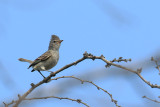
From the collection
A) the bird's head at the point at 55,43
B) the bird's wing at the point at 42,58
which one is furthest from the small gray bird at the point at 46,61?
the bird's head at the point at 55,43

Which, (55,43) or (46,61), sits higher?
(55,43)

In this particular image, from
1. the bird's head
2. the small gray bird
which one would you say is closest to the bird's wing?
the small gray bird

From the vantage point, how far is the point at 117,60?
10.8 feet

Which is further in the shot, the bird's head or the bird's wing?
the bird's head

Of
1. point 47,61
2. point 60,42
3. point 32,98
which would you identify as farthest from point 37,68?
point 32,98

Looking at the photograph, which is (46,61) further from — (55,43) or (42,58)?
(55,43)

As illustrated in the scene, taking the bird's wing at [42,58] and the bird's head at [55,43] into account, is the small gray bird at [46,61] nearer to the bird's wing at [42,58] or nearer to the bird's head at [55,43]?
the bird's wing at [42,58]

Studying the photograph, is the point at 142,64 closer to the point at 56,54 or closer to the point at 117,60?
the point at 117,60

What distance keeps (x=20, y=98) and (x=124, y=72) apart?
1574mm

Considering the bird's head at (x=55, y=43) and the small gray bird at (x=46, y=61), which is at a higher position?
the bird's head at (x=55, y=43)

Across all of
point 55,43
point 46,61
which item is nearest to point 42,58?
point 46,61

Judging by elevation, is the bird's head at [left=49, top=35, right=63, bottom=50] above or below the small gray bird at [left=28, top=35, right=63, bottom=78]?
above

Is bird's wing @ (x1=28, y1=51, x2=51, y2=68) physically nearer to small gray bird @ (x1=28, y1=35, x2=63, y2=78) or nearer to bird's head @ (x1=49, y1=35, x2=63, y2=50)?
small gray bird @ (x1=28, y1=35, x2=63, y2=78)

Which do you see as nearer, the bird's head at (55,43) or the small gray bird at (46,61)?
the small gray bird at (46,61)
